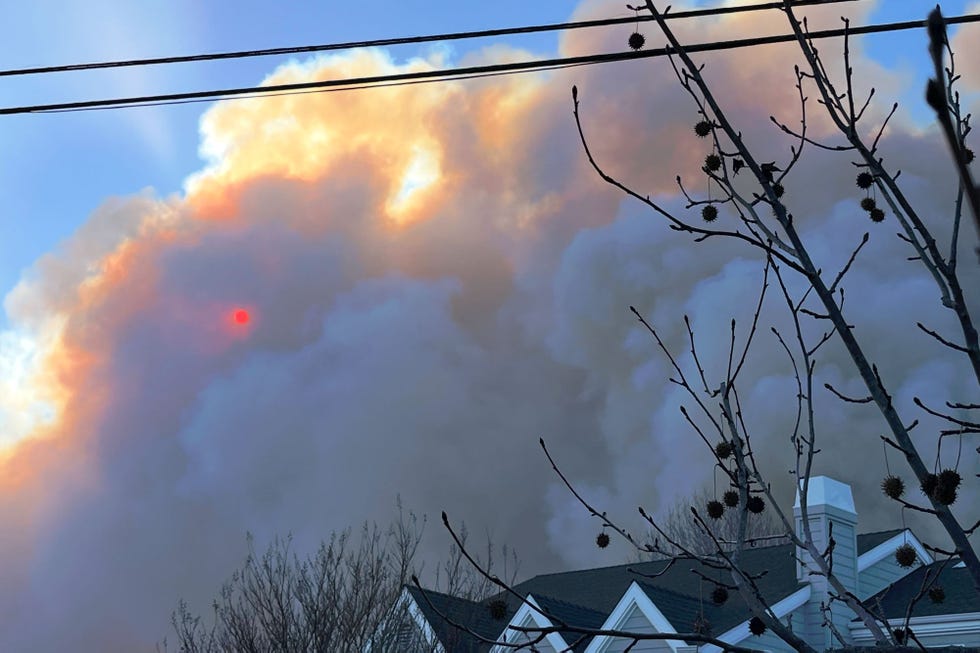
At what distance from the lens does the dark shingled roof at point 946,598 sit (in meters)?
18.2

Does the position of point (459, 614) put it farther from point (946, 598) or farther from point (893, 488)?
point (893, 488)

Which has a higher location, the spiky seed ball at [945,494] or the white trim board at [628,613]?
the white trim board at [628,613]

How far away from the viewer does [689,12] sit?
24.7 ft

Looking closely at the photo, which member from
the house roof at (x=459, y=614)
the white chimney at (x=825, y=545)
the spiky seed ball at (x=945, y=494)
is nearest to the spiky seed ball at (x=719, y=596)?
the spiky seed ball at (x=945, y=494)

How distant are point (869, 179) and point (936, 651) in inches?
78.7

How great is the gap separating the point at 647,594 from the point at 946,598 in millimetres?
5574

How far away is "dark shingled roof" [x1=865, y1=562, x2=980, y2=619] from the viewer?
1820 centimetres

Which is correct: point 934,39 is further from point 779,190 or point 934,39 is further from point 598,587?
point 598,587

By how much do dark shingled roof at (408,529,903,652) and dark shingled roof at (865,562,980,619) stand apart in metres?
1.48

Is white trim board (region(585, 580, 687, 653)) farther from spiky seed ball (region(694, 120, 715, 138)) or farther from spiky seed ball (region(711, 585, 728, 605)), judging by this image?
spiky seed ball (region(694, 120, 715, 138))

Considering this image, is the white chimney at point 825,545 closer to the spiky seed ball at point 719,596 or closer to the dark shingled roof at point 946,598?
the dark shingled roof at point 946,598

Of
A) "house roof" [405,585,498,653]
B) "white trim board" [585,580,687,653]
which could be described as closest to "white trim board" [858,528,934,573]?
"white trim board" [585,580,687,653]

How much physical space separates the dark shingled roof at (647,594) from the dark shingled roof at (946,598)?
58.1 inches

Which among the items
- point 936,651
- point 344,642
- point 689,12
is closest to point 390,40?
point 689,12
